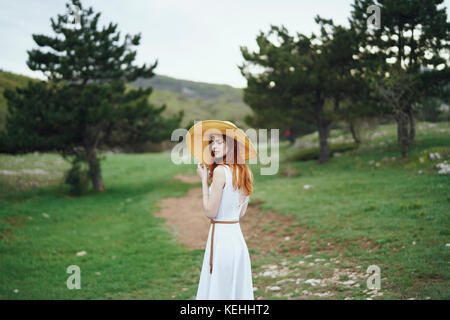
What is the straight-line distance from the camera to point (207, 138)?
4168mm

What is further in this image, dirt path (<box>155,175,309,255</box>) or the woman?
dirt path (<box>155,175,309,255</box>)

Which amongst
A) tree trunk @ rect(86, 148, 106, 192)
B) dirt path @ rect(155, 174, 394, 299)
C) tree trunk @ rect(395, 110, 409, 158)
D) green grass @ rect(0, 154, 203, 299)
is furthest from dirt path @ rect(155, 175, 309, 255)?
tree trunk @ rect(395, 110, 409, 158)

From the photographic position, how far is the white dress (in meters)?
3.81

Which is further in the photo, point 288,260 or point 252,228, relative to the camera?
point 252,228

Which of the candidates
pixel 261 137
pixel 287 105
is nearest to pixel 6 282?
pixel 287 105

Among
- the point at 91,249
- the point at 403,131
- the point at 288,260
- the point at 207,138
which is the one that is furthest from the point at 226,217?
the point at 403,131

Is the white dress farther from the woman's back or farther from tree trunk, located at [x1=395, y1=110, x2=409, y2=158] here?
tree trunk, located at [x1=395, y1=110, x2=409, y2=158]

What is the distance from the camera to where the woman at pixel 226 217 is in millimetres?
3773

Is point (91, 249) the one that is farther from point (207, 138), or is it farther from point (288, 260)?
point (207, 138)

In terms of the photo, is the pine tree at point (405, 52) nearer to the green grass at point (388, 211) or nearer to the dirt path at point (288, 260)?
the green grass at point (388, 211)

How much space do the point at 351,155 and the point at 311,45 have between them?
25.3 ft

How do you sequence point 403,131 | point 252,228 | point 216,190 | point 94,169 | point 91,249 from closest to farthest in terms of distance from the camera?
point 216,190, point 91,249, point 252,228, point 403,131, point 94,169

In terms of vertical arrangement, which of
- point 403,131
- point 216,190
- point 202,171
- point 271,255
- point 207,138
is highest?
point 403,131

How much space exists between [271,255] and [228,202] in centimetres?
581
